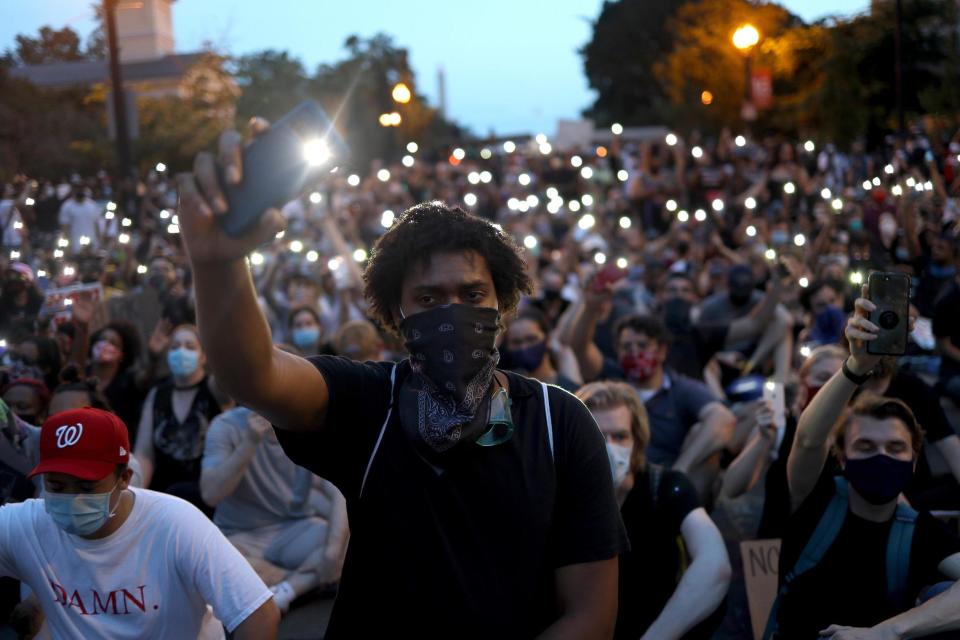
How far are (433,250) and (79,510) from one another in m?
1.51

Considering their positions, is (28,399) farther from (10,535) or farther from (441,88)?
(441,88)

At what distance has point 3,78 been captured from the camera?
26.4 metres

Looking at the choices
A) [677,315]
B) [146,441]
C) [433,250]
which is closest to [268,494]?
[146,441]

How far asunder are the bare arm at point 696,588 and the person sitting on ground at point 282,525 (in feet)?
7.44

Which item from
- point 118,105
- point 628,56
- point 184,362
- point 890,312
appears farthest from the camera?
point 628,56

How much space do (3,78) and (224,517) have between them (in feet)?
76.5

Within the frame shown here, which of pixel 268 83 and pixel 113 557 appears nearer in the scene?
pixel 113 557

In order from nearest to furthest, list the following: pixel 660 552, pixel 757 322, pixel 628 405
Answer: pixel 660 552, pixel 628 405, pixel 757 322

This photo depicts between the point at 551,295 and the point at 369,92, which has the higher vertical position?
the point at 369,92

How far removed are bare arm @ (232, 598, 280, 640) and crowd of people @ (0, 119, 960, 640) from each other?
11mm

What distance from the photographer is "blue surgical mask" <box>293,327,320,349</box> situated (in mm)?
8289

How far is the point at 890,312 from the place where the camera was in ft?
12.0

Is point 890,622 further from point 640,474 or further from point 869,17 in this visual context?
point 869,17

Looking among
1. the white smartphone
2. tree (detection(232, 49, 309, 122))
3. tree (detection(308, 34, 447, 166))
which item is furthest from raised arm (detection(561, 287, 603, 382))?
tree (detection(308, 34, 447, 166))
